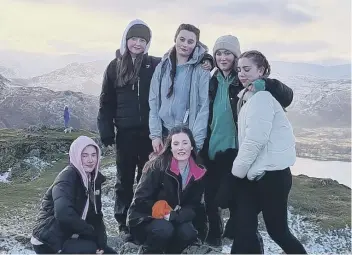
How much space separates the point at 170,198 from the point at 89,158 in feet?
3.60

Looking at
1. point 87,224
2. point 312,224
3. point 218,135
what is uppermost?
point 218,135

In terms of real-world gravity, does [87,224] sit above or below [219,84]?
below

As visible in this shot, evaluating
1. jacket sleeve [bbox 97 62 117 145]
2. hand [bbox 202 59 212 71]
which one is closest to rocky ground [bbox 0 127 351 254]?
jacket sleeve [bbox 97 62 117 145]

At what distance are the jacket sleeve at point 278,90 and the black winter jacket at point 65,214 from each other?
8.04ft

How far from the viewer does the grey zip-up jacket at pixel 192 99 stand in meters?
6.00

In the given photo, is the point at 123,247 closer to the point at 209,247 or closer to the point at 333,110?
the point at 209,247

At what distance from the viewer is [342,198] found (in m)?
13.3

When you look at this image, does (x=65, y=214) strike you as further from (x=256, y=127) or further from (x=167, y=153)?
(x=256, y=127)

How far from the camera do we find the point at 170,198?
18.9ft

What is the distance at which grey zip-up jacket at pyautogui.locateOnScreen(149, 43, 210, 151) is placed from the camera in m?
6.00

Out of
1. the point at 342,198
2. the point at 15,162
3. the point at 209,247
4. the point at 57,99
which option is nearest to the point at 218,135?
the point at 209,247

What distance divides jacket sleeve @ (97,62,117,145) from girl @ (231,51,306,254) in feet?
7.24

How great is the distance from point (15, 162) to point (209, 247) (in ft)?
38.4

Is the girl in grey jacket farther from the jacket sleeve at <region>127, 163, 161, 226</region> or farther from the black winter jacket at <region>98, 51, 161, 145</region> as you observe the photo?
the jacket sleeve at <region>127, 163, 161, 226</region>
